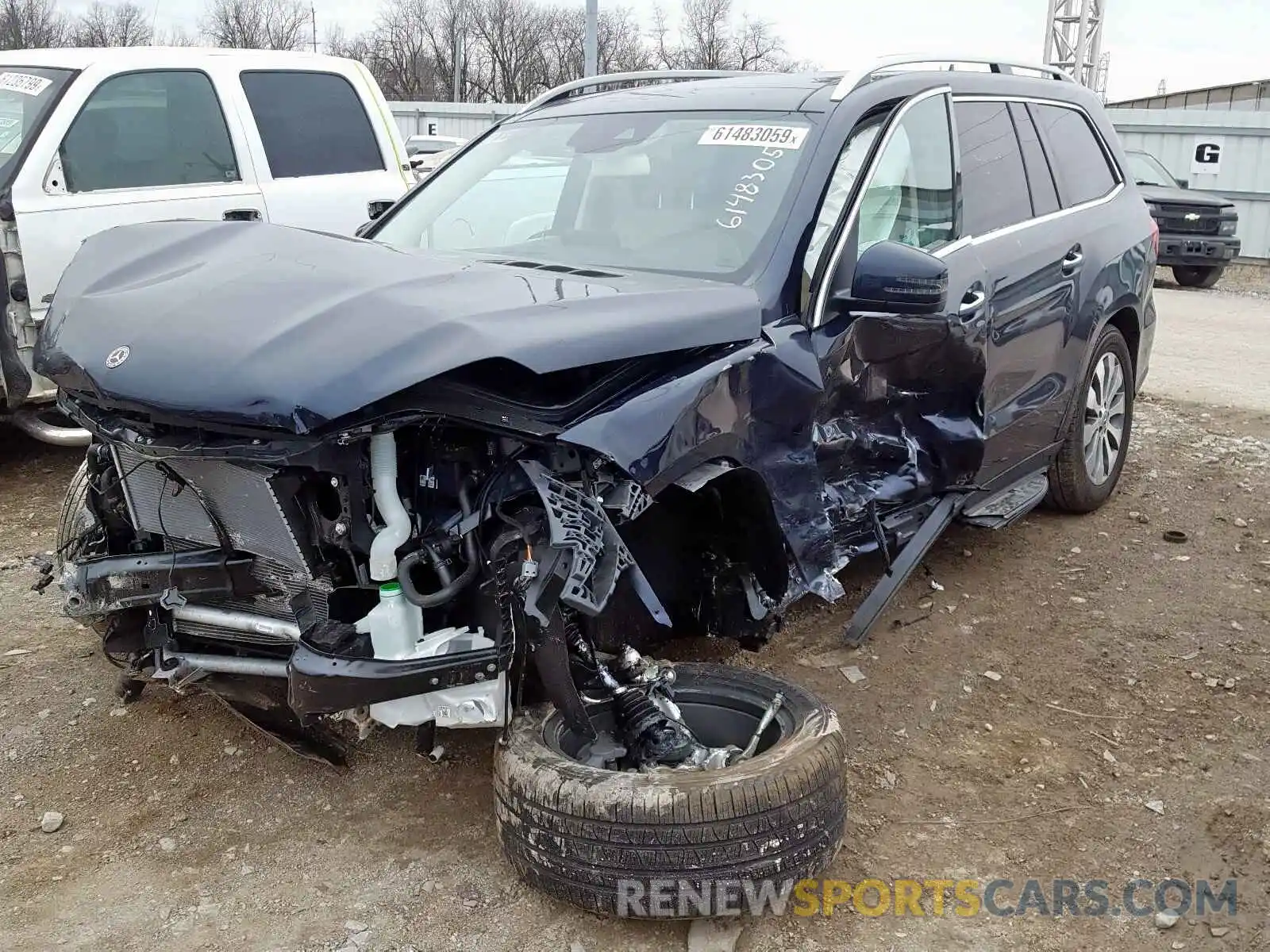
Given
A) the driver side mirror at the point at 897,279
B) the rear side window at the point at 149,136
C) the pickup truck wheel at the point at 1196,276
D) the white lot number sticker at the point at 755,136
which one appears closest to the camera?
the driver side mirror at the point at 897,279

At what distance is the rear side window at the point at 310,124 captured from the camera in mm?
6664

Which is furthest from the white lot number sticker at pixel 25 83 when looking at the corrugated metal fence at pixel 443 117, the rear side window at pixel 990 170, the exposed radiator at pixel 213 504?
the corrugated metal fence at pixel 443 117

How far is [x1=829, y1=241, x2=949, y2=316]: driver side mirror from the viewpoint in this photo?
327 cm

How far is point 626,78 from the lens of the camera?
4574mm

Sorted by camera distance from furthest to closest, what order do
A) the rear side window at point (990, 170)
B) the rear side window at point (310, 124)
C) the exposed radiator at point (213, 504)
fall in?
the rear side window at point (310, 124), the rear side window at point (990, 170), the exposed radiator at point (213, 504)

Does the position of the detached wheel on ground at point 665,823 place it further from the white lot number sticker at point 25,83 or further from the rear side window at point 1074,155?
the white lot number sticker at point 25,83

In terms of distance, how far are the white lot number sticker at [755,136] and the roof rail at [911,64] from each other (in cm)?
20

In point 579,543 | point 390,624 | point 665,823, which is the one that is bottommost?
point 665,823

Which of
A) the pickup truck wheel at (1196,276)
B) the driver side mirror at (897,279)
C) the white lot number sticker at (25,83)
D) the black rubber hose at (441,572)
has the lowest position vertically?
the pickup truck wheel at (1196,276)

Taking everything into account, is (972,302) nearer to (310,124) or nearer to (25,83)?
(310,124)

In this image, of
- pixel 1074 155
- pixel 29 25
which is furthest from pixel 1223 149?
pixel 29 25

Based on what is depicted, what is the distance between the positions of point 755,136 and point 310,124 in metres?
4.09

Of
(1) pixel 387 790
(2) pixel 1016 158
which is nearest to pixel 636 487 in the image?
(1) pixel 387 790

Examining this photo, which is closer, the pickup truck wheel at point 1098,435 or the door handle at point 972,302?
the door handle at point 972,302
